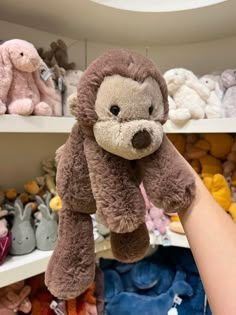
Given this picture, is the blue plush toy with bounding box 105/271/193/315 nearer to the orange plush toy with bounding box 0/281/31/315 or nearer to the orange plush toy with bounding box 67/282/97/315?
the orange plush toy with bounding box 67/282/97/315

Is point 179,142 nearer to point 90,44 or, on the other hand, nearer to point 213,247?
point 90,44

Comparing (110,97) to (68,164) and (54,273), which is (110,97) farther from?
(54,273)

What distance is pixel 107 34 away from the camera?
3.35 feet

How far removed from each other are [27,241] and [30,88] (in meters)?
0.39

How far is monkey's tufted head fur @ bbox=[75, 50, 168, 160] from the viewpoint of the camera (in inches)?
12.2

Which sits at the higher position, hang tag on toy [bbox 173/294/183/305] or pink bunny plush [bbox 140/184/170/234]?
pink bunny plush [bbox 140/184/170/234]

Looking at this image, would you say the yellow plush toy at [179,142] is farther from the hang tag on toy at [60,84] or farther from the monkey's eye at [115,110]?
the monkey's eye at [115,110]

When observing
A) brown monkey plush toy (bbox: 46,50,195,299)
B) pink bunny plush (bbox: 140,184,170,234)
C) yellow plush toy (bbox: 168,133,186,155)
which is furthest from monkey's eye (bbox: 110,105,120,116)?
yellow plush toy (bbox: 168,133,186,155)

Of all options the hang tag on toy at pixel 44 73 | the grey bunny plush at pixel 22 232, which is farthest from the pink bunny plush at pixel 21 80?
the grey bunny plush at pixel 22 232

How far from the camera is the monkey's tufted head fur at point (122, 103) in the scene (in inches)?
12.2

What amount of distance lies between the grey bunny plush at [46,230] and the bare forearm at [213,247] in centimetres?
52

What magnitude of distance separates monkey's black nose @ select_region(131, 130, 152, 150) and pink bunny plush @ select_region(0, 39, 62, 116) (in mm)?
430

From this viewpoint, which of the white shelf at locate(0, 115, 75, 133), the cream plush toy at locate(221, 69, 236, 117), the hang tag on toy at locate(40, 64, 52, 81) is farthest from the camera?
the cream plush toy at locate(221, 69, 236, 117)

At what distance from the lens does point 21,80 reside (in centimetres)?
71
